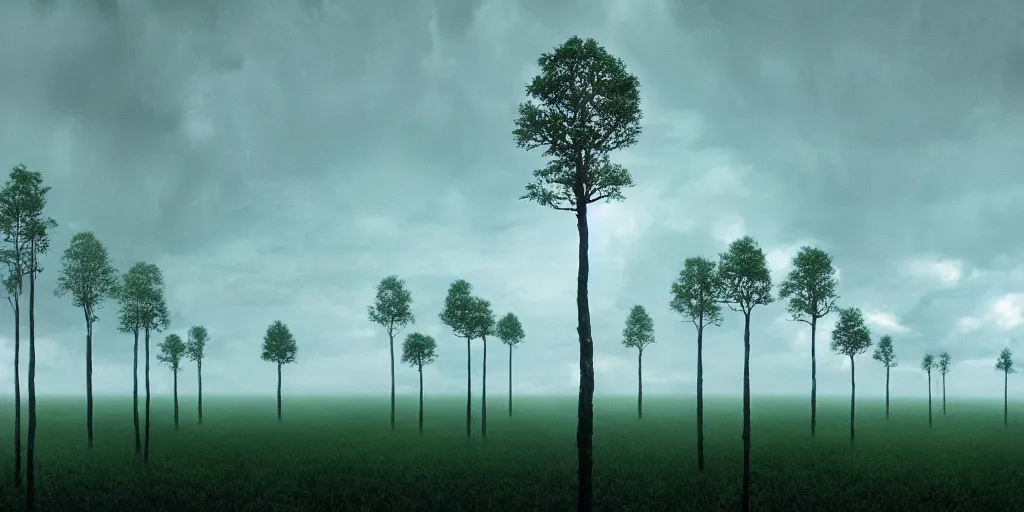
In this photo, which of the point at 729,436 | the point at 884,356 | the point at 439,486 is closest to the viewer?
the point at 439,486

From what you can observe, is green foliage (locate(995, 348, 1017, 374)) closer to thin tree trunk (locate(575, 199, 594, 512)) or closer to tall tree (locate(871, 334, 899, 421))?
tall tree (locate(871, 334, 899, 421))

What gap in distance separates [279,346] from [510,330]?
27.5m

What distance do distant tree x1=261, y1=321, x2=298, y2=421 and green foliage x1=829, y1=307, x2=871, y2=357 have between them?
58355 millimetres

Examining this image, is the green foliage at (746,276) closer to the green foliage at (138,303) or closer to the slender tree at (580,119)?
the slender tree at (580,119)

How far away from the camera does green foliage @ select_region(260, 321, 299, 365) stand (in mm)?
65250

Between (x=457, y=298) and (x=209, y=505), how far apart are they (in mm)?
27529

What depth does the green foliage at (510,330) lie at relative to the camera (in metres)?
64.2

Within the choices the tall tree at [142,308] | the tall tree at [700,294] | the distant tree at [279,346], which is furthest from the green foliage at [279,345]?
the tall tree at [700,294]

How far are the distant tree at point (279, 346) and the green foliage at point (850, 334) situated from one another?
5836cm

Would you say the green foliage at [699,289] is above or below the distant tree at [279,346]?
above

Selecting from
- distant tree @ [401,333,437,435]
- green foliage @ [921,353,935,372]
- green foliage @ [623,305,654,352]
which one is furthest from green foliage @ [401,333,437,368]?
green foliage @ [921,353,935,372]

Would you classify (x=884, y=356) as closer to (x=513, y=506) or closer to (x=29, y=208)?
(x=513, y=506)

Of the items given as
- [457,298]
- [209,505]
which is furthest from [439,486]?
[457,298]

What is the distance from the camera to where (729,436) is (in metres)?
56.2
